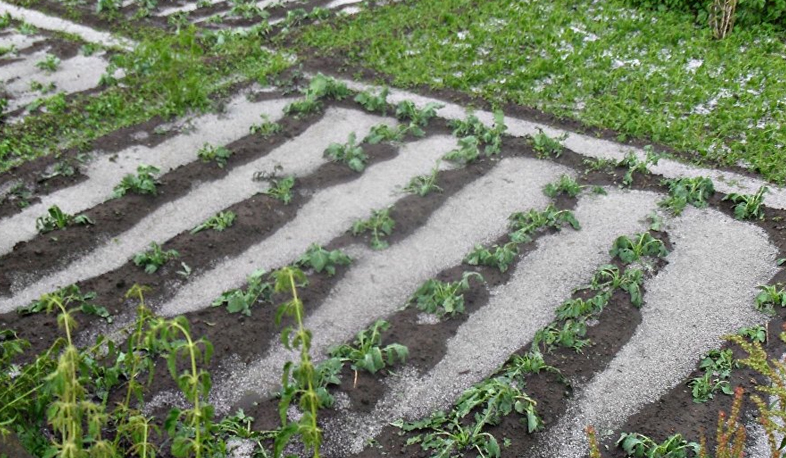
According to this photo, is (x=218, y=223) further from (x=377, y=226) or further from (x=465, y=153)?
(x=465, y=153)

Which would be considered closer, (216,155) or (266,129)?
(216,155)

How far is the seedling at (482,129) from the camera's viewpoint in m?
5.83

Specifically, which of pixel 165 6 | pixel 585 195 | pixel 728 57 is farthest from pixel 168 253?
pixel 728 57

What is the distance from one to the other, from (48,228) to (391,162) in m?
2.13

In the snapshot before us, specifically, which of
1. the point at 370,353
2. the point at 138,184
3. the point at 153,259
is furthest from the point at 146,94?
the point at 370,353

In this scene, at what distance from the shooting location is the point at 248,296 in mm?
4262

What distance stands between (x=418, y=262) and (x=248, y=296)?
0.96 m

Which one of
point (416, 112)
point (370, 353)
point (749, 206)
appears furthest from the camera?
point (416, 112)

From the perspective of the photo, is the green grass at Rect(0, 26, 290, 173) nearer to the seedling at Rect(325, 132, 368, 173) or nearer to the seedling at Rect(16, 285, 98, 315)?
the seedling at Rect(325, 132, 368, 173)

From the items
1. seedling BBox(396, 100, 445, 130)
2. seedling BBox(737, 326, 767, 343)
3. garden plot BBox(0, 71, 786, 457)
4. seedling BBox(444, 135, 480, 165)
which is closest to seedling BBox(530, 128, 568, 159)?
garden plot BBox(0, 71, 786, 457)

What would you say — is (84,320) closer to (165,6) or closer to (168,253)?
(168,253)

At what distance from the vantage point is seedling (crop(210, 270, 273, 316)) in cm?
423

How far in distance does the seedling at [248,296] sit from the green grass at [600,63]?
9.26 feet

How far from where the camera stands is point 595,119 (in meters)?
6.21
